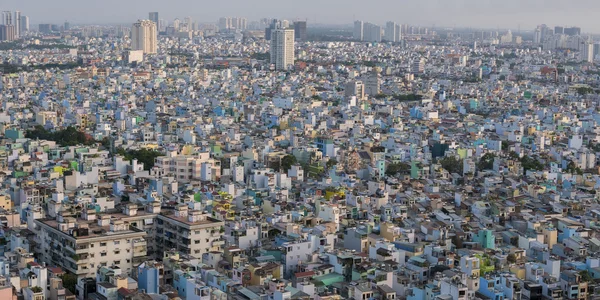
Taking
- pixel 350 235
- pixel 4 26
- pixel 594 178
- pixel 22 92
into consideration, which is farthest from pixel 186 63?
pixel 350 235

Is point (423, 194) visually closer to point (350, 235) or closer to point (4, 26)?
point (350, 235)

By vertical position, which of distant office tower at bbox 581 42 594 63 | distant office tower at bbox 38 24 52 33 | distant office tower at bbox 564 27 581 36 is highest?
distant office tower at bbox 564 27 581 36

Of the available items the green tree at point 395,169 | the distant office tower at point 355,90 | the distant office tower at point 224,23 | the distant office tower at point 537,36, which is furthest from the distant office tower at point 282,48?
the distant office tower at point 224,23

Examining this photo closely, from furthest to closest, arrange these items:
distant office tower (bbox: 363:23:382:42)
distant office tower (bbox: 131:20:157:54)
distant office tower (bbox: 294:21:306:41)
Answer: distant office tower (bbox: 363:23:382:42)
distant office tower (bbox: 294:21:306:41)
distant office tower (bbox: 131:20:157:54)

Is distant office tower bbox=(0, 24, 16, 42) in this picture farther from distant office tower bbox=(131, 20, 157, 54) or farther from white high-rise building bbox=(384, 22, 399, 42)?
white high-rise building bbox=(384, 22, 399, 42)

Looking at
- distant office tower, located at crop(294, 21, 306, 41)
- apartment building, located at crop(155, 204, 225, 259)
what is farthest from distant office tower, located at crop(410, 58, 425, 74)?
apartment building, located at crop(155, 204, 225, 259)

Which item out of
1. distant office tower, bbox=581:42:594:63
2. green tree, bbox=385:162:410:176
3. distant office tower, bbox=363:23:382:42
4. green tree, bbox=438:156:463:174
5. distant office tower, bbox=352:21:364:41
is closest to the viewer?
green tree, bbox=385:162:410:176

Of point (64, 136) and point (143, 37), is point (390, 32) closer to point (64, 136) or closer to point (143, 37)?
point (143, 37)
